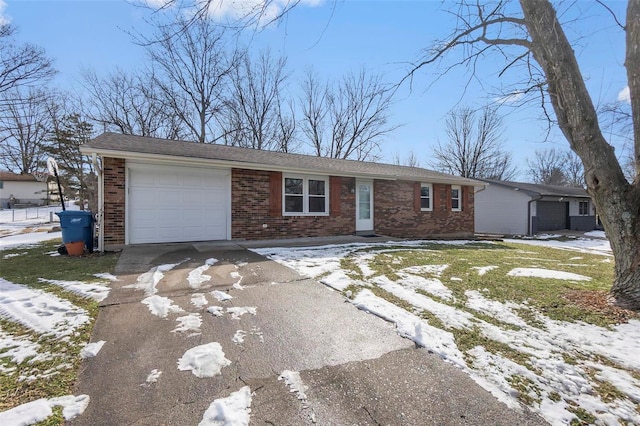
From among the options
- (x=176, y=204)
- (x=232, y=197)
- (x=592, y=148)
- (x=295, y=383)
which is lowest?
(x=295, y=383)

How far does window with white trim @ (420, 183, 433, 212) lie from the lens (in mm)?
13508

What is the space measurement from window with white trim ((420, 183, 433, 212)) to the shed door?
36.9 ft

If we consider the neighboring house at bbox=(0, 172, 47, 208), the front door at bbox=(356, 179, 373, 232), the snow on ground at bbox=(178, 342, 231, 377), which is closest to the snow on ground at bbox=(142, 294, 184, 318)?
the snow on ground at bbox=(178, 342, 231, 377)

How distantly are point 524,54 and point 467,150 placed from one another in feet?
92.2

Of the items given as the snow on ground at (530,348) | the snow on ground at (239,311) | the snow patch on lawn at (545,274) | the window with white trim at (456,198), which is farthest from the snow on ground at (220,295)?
the window with white trim at (456,198)

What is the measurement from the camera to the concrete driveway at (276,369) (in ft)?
6.26

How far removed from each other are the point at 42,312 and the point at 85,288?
2.87ft

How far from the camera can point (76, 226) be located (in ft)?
23.4

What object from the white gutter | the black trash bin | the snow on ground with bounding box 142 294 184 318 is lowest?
the snow on ground with bounding box 142 294 184 318

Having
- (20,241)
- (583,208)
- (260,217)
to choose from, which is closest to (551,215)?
(583,208)

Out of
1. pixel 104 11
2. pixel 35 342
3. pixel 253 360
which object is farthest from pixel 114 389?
pixel 104 11

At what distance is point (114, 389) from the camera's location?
210 cm

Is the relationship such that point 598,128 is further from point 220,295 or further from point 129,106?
point 129,106

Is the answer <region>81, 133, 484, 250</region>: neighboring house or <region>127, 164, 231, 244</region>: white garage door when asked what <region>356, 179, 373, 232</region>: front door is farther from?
<region>127, 164, 231, 244</region>: white garage door
